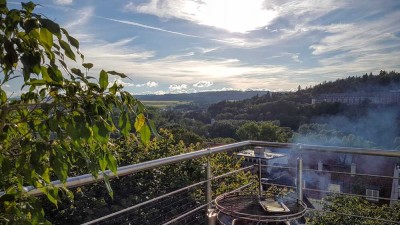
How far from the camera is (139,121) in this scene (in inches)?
33.3

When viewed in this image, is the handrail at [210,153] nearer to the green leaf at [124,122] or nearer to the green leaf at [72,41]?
the green leaf at [124,122]

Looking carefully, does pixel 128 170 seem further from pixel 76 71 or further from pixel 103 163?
pixel 76 71

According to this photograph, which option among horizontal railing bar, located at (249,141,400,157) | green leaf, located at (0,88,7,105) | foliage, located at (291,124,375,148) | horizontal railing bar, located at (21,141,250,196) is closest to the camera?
green leaf, located at (0,88,7,105)

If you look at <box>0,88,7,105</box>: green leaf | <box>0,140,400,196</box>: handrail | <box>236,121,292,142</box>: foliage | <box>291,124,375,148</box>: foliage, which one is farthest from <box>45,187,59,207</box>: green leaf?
<box>236,121,292,142</box>: foliage

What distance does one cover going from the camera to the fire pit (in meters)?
1.85

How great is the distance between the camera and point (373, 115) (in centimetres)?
2269

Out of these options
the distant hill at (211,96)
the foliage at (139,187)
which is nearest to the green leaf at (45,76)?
the foliage at (139,187)

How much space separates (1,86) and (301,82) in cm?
2700

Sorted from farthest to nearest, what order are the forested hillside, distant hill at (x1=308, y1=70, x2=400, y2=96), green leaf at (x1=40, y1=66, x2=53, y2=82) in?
the forested hillside, distant hill at (x1=308, y1=70, x2=400, y2=96), green leaf at (x1=40, y1=66, x2=53, y2=82)

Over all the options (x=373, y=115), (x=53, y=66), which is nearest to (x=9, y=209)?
(x=53, y=66)

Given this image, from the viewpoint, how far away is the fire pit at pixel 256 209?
6.06 ft

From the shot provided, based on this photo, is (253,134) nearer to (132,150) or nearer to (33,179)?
(132,150)

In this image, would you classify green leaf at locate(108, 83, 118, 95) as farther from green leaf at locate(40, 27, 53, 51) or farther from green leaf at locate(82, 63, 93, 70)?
green leaf at locate(40, 27, 53, 51)

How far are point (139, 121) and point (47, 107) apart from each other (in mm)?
212
